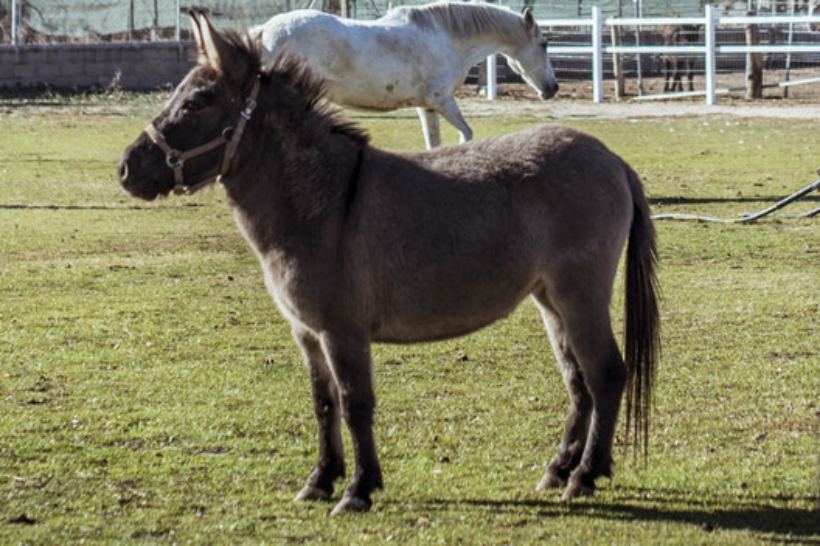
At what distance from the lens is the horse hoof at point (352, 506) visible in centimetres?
684

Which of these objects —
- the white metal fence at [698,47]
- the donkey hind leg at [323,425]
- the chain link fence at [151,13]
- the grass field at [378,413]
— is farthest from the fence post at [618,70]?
the donkey hind leg at [323,425]

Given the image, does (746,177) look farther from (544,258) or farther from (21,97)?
(21,97)

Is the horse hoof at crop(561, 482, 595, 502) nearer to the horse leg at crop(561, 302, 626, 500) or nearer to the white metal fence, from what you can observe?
the horse leg at crop(561, 302, 626, 500)

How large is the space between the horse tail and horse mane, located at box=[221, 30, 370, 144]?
134 centimetres

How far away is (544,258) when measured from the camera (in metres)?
7.05

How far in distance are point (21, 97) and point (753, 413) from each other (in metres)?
26.1

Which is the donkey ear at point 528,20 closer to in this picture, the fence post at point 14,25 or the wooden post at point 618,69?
the wooden post at point 618,69

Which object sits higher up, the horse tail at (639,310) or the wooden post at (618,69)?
the horse tail at (639,310)

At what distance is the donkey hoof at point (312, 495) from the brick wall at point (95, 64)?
27006mm

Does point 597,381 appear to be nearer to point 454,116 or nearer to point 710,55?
point 454,116

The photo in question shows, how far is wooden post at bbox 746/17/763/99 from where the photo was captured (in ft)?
102

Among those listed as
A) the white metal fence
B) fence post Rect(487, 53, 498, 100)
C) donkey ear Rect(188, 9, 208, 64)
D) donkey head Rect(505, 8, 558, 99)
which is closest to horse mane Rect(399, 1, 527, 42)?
donkey head Rect(505, 8, 558, 99)

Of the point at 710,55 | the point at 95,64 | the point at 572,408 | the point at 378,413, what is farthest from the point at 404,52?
the point at 95,64

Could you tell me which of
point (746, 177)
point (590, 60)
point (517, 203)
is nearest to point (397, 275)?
point (517, 203)
